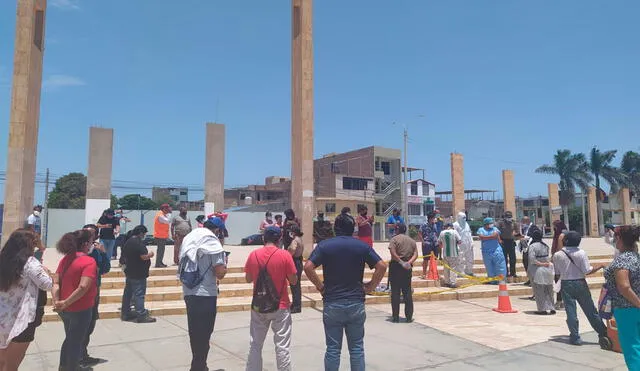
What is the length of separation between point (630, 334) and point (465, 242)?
772cm

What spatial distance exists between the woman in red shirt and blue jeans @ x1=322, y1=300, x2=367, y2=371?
2.44 meters

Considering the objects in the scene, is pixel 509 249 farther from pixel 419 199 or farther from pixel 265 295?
pixel 419 199

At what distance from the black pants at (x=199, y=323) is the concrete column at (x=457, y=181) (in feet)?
78.6

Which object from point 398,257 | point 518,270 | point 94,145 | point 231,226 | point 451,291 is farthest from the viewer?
point 231,226

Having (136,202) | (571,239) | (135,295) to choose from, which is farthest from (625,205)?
(136,202)

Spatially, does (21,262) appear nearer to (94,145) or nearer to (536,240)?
(536,240)

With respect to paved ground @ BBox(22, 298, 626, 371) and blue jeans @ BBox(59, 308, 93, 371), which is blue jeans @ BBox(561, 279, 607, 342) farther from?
blue jeans @ BBox(59, 308, 93, 371)

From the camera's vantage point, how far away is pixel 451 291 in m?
10.5

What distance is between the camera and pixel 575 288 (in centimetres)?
631

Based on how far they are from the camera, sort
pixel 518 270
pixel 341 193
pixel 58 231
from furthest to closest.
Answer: pixel 341 193, pixel 58 231, pixel 518 270

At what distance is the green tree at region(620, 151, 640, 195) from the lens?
161 feet

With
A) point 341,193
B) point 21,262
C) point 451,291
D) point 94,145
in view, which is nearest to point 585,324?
point 451,291

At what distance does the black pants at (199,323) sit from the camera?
14.4ft

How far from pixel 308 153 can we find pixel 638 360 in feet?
35.9
